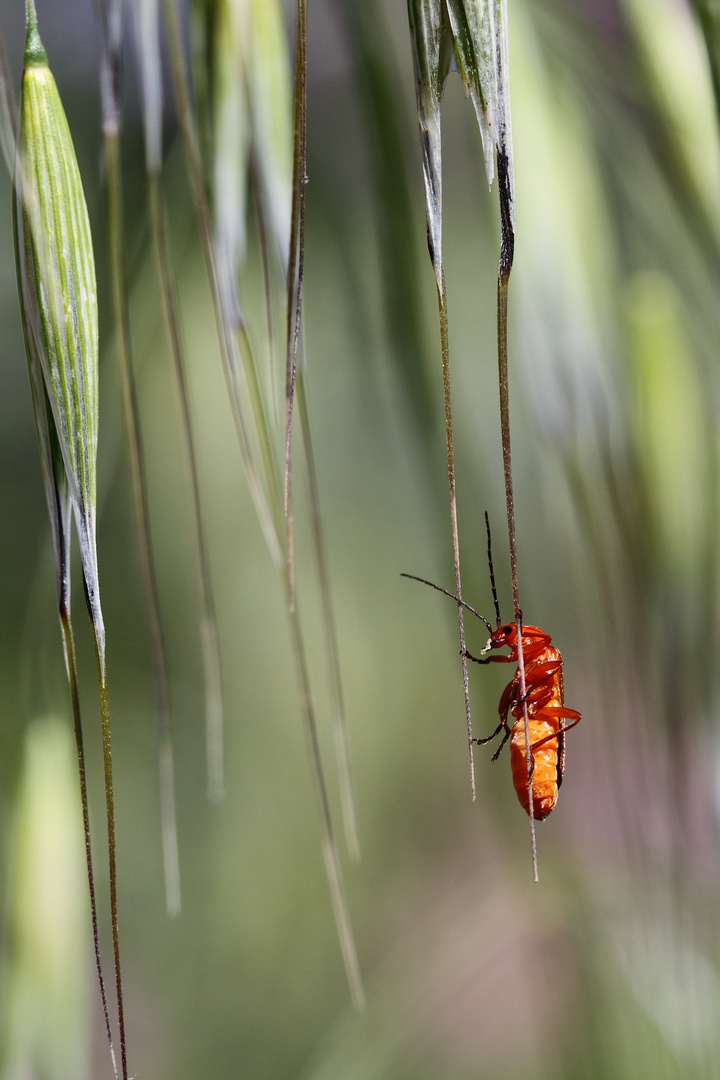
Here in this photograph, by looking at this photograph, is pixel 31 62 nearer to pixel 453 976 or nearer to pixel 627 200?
pixel 627 200

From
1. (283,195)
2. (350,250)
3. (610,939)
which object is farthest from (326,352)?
(610,939)

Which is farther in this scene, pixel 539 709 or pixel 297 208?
pixel 539 709

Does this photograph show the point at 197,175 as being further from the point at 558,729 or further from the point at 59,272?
the point at 558,729

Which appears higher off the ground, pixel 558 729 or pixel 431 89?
pixel 431 89

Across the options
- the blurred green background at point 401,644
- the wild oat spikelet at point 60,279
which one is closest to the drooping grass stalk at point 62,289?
the wild oat spikelet at point 60,279

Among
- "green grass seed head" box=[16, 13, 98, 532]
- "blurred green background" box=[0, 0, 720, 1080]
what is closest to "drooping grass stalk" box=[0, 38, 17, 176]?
"green grass seed head" box=[16, 13, 98, 532]

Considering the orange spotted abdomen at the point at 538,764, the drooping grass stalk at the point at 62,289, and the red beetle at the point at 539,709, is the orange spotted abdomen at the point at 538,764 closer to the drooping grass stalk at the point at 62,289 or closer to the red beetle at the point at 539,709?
the red beetle at the point at 539,709

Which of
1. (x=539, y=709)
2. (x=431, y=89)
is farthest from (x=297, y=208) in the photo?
(x=539, y=709)
